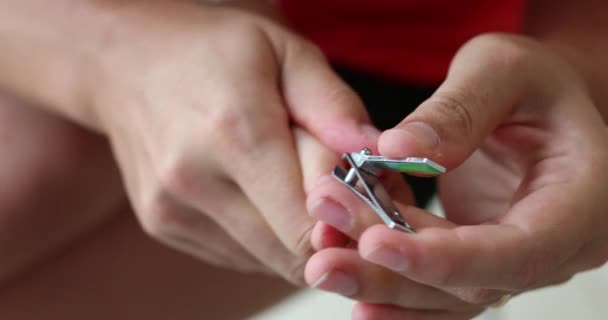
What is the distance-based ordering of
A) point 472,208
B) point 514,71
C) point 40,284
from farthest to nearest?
point 40,284 < point 472,208 < point 514,71

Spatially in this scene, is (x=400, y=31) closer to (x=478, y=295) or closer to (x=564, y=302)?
(x=478, y=295)

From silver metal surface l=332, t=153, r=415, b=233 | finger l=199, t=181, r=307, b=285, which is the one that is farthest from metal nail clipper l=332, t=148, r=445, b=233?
finger l=199, t=181, r=307, b=285

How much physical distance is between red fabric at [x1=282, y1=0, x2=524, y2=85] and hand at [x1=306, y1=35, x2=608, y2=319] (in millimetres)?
209

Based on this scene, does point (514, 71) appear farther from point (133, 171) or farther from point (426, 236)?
point (133, 171)

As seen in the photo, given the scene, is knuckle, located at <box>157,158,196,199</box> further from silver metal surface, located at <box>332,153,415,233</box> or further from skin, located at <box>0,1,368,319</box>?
silver metal surface, located at <box>332,153,415,233</box>

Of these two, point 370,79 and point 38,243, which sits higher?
point 370,79

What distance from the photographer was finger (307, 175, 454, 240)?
47cm

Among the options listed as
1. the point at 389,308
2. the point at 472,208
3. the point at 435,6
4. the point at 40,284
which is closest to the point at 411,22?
the point at 435,6

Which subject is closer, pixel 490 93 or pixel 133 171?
pixel 490 93

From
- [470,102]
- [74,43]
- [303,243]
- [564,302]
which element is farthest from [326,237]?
[564,302]

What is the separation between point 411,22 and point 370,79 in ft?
0.26

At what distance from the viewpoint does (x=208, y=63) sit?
594mm

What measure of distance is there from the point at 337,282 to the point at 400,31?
1.33 feet

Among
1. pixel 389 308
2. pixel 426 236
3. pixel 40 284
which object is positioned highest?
pixel 426 236
